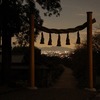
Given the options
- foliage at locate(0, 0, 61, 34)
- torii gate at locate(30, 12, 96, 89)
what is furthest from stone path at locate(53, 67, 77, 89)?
torii gate at locate(30, 12, 96, 89)

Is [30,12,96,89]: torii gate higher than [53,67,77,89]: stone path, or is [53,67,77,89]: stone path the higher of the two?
[30,12,96,89]: torii gate

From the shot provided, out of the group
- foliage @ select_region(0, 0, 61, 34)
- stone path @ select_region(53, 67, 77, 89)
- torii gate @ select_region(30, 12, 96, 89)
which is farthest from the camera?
stone path @ select_region(53, 67, 77, 89)

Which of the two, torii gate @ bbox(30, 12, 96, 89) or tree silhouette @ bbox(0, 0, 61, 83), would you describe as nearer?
torii gate @ bbox(30, 12, 96, 89)

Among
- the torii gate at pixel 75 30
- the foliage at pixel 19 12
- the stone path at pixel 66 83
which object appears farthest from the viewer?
the stone path at pixel 66 83

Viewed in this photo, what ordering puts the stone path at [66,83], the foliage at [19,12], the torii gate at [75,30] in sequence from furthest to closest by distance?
the stone path at [66,83] → the foliage at [19,12] → the torii gate at [75,30]

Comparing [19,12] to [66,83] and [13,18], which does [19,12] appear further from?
[66,83]

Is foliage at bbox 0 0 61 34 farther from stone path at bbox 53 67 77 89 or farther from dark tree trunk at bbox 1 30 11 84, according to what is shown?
stone path at bbox 53 67 77 89

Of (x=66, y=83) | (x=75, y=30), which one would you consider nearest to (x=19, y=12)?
(x=75, y=30)

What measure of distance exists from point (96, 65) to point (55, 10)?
114 feet

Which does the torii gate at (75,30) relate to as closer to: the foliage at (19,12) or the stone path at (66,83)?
the foliage at (19,12)

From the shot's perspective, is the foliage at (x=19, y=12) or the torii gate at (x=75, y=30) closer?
the torii gate at (x=75, y=30)

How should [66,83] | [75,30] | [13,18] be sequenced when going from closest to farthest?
[75,30] < [13,18] < [66,83]

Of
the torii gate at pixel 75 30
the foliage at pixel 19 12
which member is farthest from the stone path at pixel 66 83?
the torii gate at pixel 75 30

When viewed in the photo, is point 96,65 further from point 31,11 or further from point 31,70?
point 31,70
